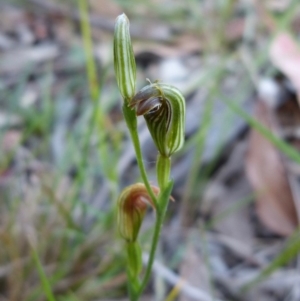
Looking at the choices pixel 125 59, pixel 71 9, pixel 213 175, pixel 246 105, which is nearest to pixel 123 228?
pixel 125 59

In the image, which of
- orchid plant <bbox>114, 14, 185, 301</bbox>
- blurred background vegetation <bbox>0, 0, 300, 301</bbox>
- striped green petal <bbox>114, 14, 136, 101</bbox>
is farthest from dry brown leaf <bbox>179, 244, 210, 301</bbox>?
striped green petal <bbox>114, 14, 136, 101</bbox>

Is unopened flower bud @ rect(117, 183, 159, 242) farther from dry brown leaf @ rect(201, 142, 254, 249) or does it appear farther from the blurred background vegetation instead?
dry brown leaf @ rect(201, 142, 254, 249)

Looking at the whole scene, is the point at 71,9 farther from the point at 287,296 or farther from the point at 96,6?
the point at 287,296

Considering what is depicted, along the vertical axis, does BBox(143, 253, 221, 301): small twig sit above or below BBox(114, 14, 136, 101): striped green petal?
below

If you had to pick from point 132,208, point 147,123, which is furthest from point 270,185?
point 147,123

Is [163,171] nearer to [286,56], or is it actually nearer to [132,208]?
[132,208]

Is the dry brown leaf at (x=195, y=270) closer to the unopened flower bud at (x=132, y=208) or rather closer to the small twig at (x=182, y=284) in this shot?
the small twig at (x=182, y=284)

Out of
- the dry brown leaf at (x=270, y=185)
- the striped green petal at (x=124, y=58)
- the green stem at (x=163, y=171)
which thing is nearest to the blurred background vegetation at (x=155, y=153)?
the dry brown leaf at (x=270, y=185)
